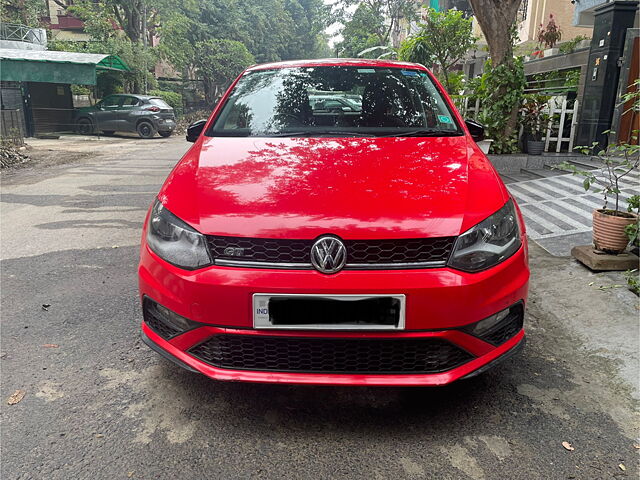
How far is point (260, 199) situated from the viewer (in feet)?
7.31

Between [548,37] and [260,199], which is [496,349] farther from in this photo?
[548,37]

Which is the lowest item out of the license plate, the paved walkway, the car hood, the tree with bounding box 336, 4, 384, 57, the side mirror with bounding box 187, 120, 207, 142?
the paved walkway

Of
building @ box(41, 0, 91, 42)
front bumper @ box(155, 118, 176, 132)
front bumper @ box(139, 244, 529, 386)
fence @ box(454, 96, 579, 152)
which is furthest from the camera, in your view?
building @ box(41, 0, 91, 42)

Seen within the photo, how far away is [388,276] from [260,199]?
628mm

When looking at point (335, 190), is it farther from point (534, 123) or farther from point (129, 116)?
point (129, 116)

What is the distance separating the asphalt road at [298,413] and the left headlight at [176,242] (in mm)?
715

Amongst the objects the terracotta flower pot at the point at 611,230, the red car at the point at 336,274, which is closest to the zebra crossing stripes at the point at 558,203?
the terracotta flower pot at the point at 611,230

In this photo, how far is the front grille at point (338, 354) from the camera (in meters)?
2.07

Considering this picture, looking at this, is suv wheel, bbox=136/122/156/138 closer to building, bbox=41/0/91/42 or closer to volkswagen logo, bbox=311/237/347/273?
volkswagen logo, bbox=311/237/347/273

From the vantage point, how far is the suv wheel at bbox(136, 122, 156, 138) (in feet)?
60.7

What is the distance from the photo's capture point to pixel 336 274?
6.62 ft

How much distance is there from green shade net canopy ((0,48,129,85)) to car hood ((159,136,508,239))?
57.5 ft

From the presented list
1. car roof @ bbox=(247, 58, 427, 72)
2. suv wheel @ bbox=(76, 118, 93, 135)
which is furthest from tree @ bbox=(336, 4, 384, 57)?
car roof @ bbox=(247, 58, 427, 72)

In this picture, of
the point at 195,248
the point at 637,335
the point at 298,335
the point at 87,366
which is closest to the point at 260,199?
the point at 195,248
